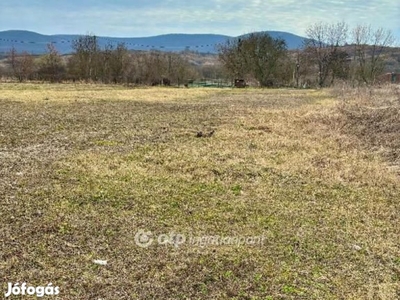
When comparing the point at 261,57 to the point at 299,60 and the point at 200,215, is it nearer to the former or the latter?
the point at 299,60

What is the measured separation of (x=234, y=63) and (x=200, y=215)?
39.0 metres

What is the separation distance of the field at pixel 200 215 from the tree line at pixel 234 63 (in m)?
29.6

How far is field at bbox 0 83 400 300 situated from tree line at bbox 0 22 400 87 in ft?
97.0

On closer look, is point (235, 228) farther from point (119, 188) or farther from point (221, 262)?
point (119, 188)

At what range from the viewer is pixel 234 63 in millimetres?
42188

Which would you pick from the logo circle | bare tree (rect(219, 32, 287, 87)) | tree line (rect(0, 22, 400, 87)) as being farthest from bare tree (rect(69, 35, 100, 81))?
the logo circle

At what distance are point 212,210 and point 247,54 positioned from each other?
37.8m

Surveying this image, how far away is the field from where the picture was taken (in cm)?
315

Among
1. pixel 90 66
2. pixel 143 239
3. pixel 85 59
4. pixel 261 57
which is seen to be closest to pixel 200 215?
pixel 143 239

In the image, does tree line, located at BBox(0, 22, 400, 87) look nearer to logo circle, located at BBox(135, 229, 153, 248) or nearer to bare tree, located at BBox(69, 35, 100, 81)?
bare tree, located at BBox(69, 35, 100, 81)

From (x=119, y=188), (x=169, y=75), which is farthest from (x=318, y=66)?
(x=119, y=188)

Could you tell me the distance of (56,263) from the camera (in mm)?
3260

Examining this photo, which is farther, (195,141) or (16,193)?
(195,141)

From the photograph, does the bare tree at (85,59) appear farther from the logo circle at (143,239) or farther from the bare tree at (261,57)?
the logo circle at (143,239)
